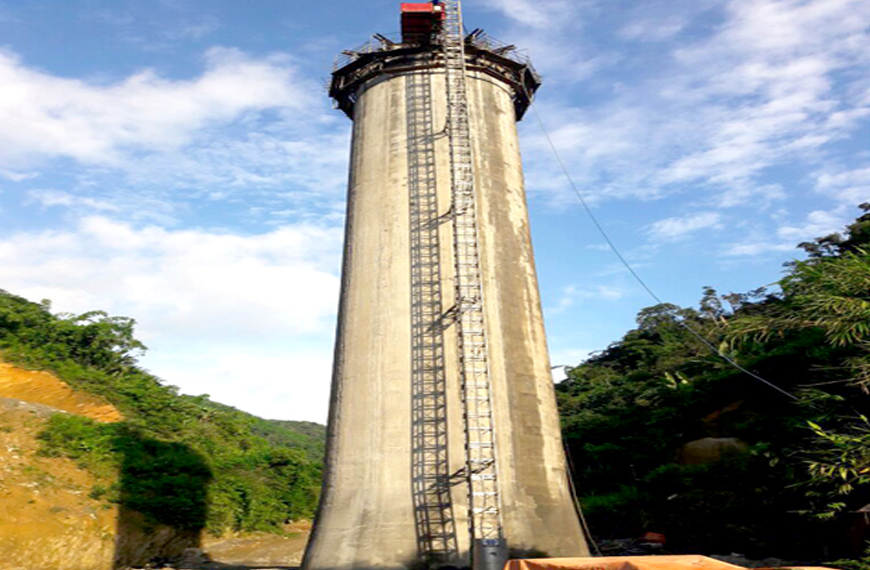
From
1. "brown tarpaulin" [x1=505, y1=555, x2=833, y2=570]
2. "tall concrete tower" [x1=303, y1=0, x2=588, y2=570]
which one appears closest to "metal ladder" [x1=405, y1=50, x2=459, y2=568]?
"tall concrete tower" [x1=303, y1=0, x2=588, y2=570]

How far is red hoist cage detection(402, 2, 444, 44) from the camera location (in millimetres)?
25000

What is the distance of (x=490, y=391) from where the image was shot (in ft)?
65.1

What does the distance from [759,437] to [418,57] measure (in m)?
22.4

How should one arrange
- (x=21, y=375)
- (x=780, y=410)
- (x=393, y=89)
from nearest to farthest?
(x=393, y=89) → (x=780, y=410) → (x=21, y=375)

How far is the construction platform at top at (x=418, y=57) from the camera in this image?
2456 cm

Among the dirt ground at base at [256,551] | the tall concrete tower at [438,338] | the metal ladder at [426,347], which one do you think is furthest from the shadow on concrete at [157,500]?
the metal ladder at [426,347]

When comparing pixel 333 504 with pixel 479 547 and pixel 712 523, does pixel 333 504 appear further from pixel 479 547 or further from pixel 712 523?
pixel 712 523

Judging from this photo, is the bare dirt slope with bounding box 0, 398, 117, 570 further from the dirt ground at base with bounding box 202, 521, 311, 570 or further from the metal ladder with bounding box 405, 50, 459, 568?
the metal ladder with bounding box 405, 50, 459, 568

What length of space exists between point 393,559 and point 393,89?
610 inches

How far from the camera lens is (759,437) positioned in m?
31.1

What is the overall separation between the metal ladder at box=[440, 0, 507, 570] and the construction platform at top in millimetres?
643

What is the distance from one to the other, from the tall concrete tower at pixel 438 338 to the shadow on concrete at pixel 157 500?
1367cm

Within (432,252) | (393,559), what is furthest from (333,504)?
(432,252)

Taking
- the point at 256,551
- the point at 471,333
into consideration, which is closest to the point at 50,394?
the point at 256,551
